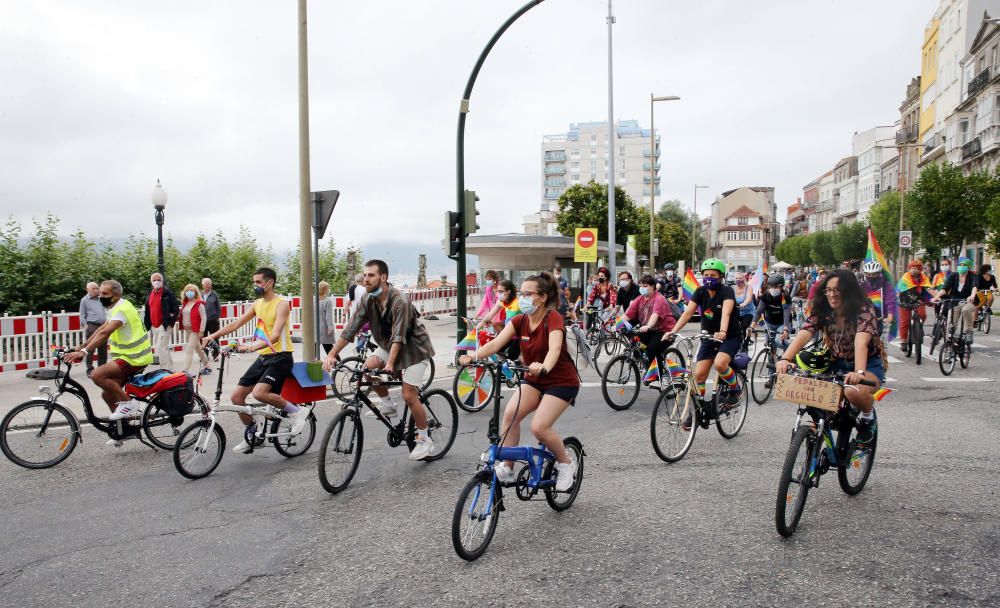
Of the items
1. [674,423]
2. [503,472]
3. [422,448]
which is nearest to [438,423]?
[422,448]

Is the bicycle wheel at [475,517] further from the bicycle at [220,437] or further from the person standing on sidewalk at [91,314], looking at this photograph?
the person standing on sidewalk at [91,314]

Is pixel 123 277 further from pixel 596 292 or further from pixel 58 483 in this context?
pixel 58 483

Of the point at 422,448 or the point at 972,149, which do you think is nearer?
the point at 422,448

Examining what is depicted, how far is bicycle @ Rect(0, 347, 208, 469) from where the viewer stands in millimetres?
6383

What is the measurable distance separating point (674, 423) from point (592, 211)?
45.8 metres

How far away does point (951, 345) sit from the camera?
38.3 ft

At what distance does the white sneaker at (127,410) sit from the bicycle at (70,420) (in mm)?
42

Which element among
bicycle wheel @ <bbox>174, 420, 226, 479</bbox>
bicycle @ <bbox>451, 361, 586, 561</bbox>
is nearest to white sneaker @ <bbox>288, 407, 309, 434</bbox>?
bicycle wheel @ <bbox>174, 420, 226, 479</bbox>

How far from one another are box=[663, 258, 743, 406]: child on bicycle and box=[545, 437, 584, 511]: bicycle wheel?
208 cm

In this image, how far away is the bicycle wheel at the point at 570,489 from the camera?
16.4 ft

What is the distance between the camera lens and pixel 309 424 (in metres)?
7.40

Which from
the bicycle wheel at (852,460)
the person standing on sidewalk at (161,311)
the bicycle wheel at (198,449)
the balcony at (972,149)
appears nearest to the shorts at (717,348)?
the bicycle wheel at (852,460)

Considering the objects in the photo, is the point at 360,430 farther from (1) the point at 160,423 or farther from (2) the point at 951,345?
(2) the point at 951,345

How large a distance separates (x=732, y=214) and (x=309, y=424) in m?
144
